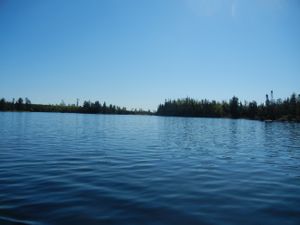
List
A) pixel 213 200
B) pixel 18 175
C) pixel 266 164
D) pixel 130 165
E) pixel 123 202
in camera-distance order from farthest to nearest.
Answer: pixel 266 164, pixel 130 165, pixel 18 175, pixel 213 200, pixel 123 202

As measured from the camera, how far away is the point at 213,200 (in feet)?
41.1

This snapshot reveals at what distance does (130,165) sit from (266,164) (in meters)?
10.9

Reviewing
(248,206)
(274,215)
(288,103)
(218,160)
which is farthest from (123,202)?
(288,103)

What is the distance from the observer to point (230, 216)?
10477 mm

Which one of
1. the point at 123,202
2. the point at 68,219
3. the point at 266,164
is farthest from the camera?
the point at 266,164

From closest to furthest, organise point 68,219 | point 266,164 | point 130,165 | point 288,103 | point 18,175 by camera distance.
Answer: point 68,219 < point 18,175 < point 130,165 < point 266,164 < point 288,103

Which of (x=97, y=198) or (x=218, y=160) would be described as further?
(x=218, y=160)

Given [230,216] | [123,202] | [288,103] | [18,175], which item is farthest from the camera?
[288,103]

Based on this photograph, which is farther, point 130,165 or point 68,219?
point 130,165

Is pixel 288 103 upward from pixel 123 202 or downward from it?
upward

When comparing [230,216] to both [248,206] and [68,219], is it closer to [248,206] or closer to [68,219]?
[248,206]

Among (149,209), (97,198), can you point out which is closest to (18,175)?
(97,198)

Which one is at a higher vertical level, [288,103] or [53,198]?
[288,103]

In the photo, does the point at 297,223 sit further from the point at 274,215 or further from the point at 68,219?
the point at 68,219
